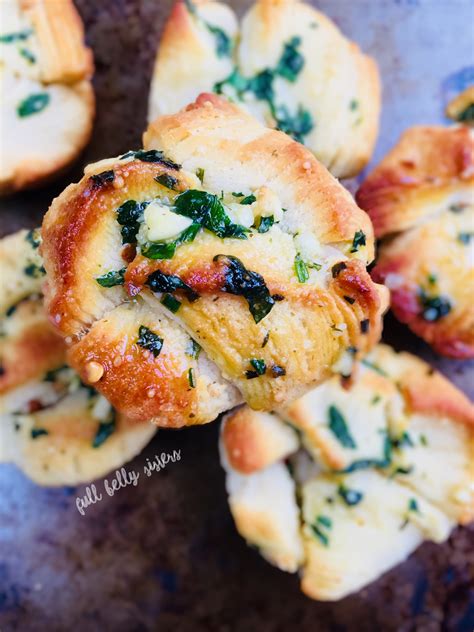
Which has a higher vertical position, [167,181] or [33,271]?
[167,181]

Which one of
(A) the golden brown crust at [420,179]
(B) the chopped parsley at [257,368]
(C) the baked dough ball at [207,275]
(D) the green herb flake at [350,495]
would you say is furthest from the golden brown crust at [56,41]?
(D) the green herb flake at [350,495]

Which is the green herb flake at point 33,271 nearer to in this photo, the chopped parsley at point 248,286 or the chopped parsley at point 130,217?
the chopped parsley at point 130,217

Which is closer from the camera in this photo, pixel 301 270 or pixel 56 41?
pixel 301 270

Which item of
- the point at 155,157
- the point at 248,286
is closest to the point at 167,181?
the point at 155,157

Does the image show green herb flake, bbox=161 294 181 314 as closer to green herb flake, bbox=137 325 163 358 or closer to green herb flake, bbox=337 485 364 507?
green herb flake, bbox=137 325 163 358

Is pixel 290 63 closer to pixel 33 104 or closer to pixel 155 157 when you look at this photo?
pixel 33 104

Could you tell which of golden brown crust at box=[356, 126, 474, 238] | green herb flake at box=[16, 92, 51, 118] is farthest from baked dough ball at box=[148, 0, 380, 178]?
green herb flake at box=[16, 92, 51, 118]
